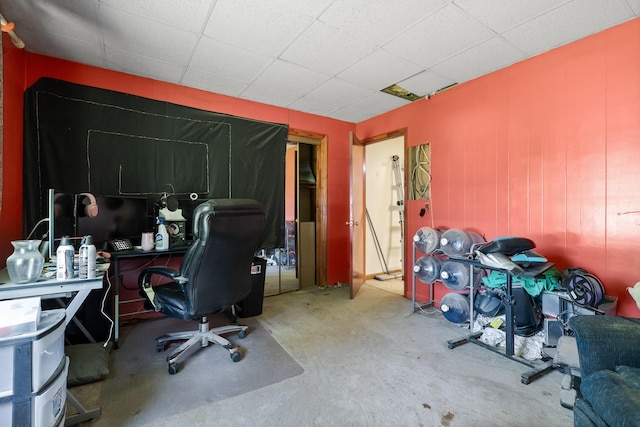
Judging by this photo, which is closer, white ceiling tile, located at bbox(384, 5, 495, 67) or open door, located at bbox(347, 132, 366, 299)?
white ceiling tile, located at bbox(384, 5, 495, 67)

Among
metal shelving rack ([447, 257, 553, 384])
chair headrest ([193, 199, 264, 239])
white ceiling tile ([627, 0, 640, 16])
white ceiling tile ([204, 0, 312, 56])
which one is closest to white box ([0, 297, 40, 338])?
chair headrest ([193, 199, 264, 239])

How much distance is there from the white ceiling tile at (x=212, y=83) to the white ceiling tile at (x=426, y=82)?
1.85 metres

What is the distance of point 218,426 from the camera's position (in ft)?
5.22

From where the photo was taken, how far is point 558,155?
101 inches

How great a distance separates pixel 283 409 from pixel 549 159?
2.93 meters

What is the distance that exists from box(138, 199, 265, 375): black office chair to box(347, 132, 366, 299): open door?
183 cm

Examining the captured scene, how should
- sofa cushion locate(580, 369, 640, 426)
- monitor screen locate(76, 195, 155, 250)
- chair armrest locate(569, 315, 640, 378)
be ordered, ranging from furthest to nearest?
monitor screen locate(76, 195, 155, 250) → chair armrest locate(569, 315, 640, 378) → sofa cushion locate(580, 369, 640, 426)

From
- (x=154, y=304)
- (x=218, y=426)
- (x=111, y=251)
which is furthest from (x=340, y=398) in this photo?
(x=111, y=251)

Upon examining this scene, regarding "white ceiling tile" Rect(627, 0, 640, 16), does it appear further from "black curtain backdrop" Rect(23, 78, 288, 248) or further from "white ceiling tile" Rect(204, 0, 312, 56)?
"black curtain backdrop" Rect(23, 78, 288, 248)

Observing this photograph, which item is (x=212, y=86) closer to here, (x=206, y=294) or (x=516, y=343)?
(x=206, y=294)

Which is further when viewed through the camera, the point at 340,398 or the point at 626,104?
the point at 626,104

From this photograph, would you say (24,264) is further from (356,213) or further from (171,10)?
(356,213)

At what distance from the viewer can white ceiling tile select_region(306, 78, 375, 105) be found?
3338 mm

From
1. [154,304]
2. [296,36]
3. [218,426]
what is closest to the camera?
[218,426]
